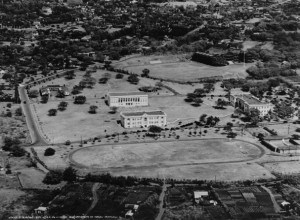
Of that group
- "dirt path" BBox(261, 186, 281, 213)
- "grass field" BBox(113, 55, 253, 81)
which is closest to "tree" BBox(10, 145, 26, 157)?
"dirt path" BBox(261, 186, 281, 213)

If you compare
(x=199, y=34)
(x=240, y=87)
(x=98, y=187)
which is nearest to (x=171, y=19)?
(x=199, y=34)

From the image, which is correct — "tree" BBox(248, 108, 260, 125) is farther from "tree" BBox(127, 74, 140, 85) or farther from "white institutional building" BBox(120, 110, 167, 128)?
"tree" BBox(127, 74, 140, 85)

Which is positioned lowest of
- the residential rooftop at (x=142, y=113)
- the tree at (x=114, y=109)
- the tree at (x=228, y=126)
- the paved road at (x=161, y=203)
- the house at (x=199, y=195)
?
the tree at (x=228, y=126)

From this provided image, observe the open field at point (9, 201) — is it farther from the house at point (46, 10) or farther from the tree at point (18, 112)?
the house at point (46, 10)

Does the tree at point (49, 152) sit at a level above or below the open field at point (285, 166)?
above

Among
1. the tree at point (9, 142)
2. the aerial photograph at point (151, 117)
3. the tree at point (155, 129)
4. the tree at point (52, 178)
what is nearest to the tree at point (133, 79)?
the aerial photograph at point (151, 117)

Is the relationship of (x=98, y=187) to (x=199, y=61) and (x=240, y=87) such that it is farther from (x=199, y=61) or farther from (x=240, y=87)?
(x=199, y=61)

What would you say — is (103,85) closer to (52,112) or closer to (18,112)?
(52,112)
